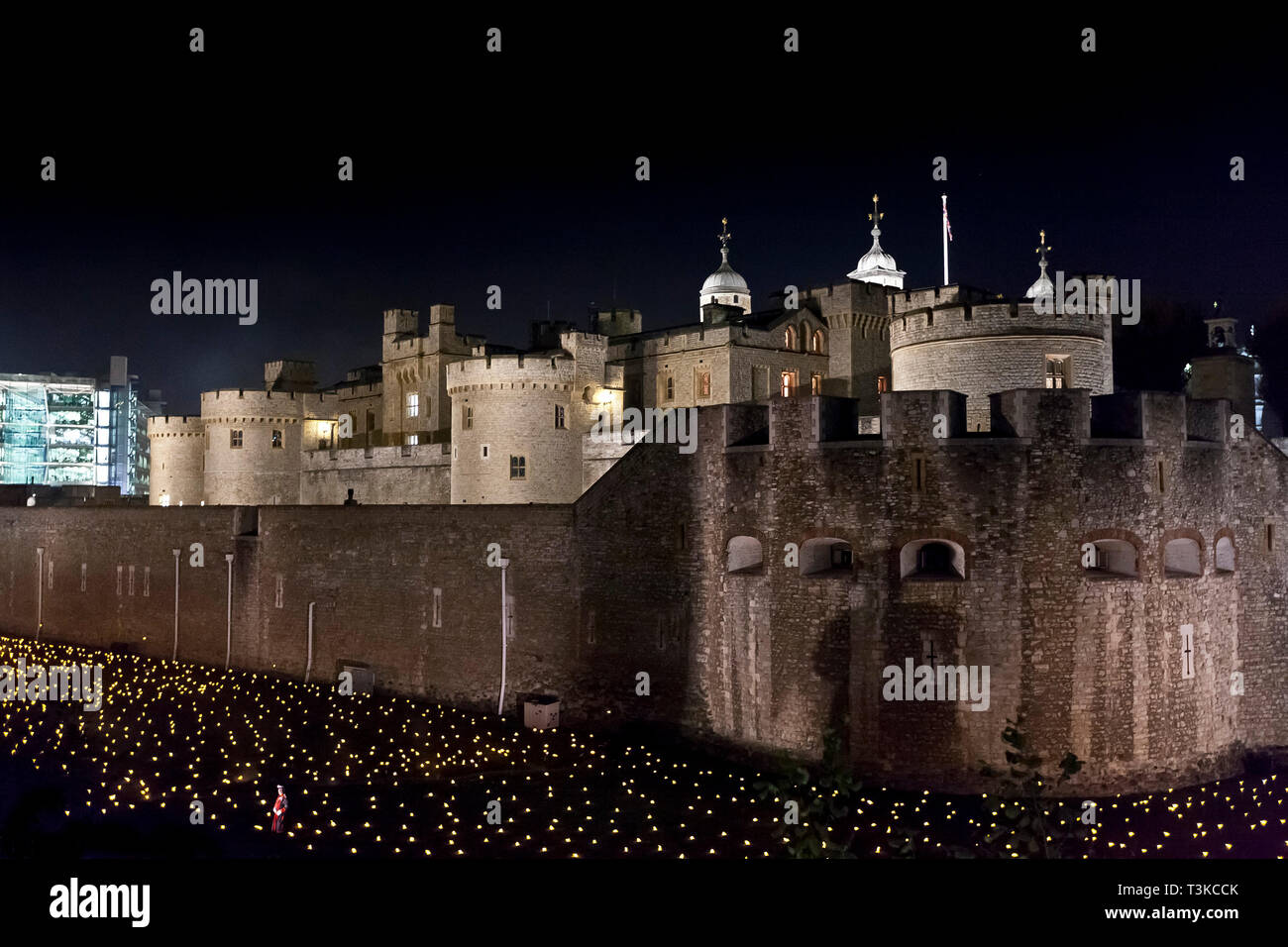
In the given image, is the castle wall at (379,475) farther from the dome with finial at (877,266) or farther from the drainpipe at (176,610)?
the dome with finial at (877,266)

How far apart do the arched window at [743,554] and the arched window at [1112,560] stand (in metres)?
5.92

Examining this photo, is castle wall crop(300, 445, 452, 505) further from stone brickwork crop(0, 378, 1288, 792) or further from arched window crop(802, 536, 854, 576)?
arched window crop(802, 536, 854, 576)

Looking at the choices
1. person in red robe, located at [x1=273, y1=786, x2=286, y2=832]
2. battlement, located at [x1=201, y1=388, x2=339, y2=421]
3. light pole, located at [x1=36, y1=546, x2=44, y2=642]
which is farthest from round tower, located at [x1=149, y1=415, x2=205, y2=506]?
person in red robe, located at [x1=273, y1=786, x2=286, y2=832]

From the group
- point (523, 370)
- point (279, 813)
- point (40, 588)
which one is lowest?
point (279, 813)

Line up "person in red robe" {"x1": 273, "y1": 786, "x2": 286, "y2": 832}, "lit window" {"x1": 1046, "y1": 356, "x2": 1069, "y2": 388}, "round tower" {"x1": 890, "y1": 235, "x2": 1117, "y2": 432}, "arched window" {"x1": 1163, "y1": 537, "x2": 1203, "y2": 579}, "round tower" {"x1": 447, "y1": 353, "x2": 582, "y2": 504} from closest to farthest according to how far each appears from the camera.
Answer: "person in red robe" {"x1": 273, "y1": 786, "x2": 286, "y2": 832} → "arched window" {"x1": 1163, "y1": 537, "x2": 1203, "y2": 579} → "round tower" {"x1": 890, "y1": 235, "x2": 1117, "y2": 432} → "lit window" {"x1": 1046, "y1": 356, "x2": 1069, "y2": 388} → "round tower" {"x1": 447, "y1": 353, "x2": 582, "y2": 504}

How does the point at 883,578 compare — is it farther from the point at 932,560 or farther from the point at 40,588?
the point at 40,588

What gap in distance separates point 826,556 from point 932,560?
77.1 inches

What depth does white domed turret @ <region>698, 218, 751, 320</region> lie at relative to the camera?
50906mm

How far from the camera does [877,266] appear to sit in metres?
50.2

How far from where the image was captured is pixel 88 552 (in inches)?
1406

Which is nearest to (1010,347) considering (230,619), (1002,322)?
(1002,322)

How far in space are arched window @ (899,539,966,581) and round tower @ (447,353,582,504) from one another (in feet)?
56.9

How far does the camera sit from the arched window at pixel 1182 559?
64.0 feet

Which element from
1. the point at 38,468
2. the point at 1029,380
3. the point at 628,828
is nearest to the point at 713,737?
the point at 628,828
